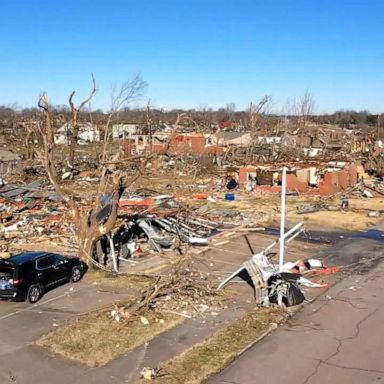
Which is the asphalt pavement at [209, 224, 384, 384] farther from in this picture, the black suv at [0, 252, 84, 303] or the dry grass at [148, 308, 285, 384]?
the black suv at [0, 252, 84, 303]

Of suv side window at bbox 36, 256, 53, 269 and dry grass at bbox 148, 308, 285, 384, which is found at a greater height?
suv side window at bbox 36, 256, 53, 269

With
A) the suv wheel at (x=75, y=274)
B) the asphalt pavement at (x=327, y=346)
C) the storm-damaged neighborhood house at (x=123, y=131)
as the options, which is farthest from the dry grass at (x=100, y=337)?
the storm-damaged neighborhood house at (x=123, y=131)

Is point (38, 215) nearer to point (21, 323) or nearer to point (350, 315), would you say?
point (21, 323)

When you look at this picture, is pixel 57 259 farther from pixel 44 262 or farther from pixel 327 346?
pixel 327 346

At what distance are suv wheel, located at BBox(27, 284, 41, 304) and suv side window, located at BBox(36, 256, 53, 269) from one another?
25.3 inches

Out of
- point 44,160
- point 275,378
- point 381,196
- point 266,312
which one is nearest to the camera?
point 275,378

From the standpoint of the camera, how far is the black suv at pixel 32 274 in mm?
14734

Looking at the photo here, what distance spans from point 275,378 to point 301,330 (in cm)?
291

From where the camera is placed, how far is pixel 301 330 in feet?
44.3

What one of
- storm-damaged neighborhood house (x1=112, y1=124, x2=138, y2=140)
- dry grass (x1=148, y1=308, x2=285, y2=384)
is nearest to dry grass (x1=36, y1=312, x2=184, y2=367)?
dry grass (x1=148, y1=308, x2=285, y2=384)

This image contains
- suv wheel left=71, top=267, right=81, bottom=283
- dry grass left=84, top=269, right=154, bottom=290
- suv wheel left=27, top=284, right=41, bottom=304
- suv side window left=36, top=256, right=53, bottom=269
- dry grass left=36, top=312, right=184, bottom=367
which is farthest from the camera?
suv wheel left=71, top=267, right=81, bottom=283

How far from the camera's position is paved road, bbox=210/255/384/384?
1094 centimetres

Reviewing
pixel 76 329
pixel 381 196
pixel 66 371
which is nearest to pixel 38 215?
pixel 76 329

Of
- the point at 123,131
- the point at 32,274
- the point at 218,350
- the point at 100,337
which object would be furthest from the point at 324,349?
the point at 123,131
